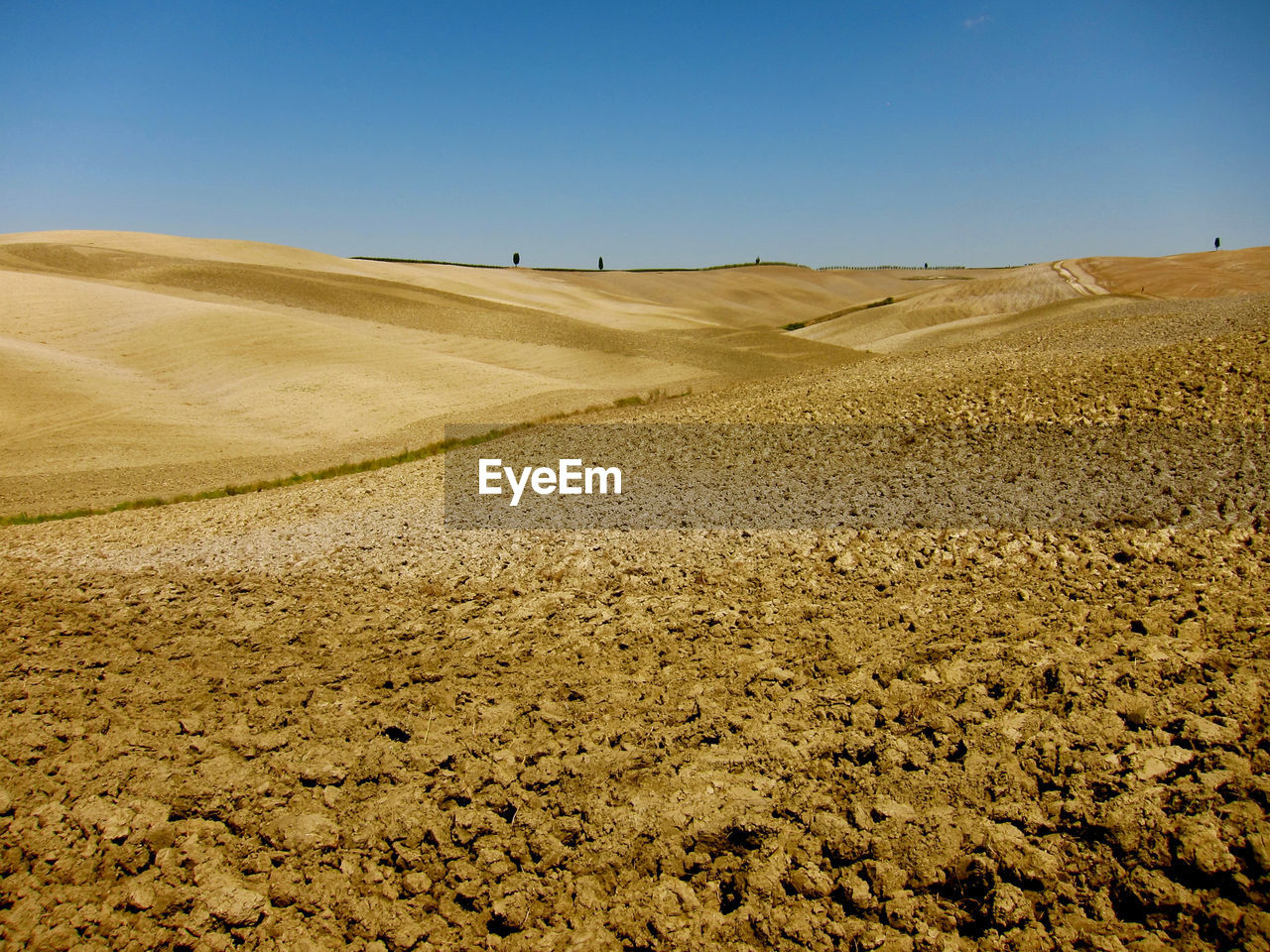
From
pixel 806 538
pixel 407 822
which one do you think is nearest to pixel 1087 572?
pixel 806 538

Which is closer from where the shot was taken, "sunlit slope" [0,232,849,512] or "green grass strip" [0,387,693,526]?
"green grass strip" [0,387,693,526]

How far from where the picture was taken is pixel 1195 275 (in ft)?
141

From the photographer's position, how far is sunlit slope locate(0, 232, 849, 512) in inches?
729

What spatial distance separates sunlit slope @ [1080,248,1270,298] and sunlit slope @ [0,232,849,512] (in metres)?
20.6

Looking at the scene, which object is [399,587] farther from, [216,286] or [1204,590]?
[216,286]

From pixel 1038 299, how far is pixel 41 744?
55831 mm

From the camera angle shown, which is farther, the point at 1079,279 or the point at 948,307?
the point at 948,307

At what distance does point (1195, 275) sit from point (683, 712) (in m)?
51.2
